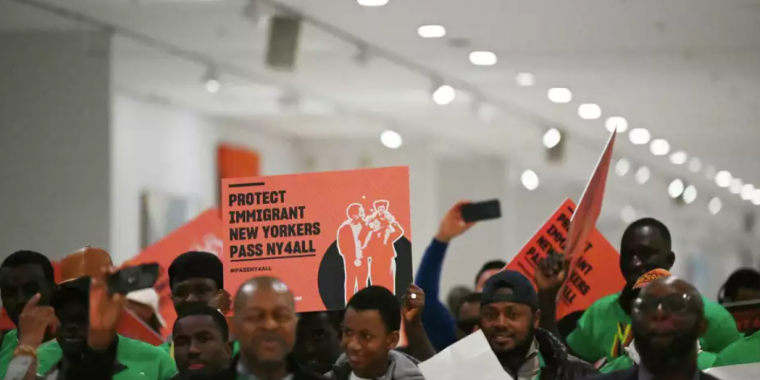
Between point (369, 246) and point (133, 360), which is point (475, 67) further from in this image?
point (133, 360)

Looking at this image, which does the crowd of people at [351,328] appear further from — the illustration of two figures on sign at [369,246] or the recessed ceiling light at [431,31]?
the recessed ceiling light at [431,31]

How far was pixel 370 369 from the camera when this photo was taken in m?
5.03

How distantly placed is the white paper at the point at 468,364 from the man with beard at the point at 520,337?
0.50ft

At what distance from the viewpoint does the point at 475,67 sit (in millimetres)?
15344

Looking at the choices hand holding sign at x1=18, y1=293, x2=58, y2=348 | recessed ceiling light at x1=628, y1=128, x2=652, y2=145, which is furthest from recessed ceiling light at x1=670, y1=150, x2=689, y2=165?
hand holding sign at x1=18, y1=293, x2=58, y2=348

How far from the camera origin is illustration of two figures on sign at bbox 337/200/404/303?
593 cm

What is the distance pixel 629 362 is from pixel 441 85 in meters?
10.6

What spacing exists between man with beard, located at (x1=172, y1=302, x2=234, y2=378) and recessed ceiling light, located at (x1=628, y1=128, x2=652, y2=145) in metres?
16.3

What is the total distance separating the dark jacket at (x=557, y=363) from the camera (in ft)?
17.9

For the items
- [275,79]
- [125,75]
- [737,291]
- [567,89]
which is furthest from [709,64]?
[737,291]

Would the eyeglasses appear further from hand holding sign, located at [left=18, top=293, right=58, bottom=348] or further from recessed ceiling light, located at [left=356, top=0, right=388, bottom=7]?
recessed ceiling light, located at [left=356, top=0, right=388, bottom=7]

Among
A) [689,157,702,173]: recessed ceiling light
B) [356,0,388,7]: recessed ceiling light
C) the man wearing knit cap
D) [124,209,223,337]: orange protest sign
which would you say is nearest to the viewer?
the man wearing knit cap

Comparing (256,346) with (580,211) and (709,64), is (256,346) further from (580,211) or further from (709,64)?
(709,64)

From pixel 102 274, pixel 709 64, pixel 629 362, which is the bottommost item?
pixel 629 362
